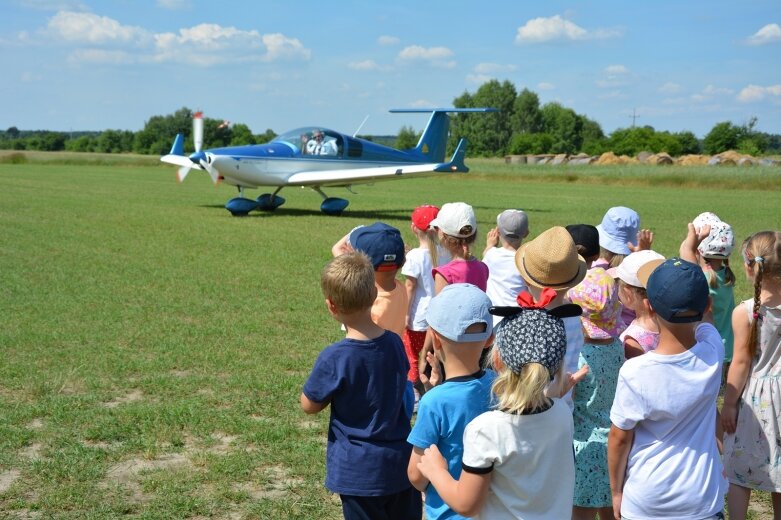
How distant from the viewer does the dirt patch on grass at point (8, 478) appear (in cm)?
389

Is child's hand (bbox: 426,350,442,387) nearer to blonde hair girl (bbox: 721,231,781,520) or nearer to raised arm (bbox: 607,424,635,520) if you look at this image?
raised arm (bbox: 607,424,635,520)

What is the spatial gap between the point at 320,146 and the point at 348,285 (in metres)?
19.2

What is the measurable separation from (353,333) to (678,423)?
1.15 metres

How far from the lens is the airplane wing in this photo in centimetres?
2114

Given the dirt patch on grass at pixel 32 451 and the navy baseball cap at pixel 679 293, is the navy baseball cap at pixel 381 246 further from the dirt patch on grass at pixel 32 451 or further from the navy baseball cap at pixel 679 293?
the dirt patch on grass at pixel 32 451

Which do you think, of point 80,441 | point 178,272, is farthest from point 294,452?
point 178,272

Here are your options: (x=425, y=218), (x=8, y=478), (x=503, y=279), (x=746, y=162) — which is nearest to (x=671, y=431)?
(x=503, y=279)

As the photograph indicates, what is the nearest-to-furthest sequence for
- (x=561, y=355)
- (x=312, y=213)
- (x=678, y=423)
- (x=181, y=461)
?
(x=561, y=355) < (x=678, y=423) < (x=181, y=461) < (x=312, y=213)

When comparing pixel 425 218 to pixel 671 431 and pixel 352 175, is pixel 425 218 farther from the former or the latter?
pixel 352 175

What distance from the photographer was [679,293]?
8.27 ft

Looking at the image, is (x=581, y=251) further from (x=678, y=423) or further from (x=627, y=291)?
(x=678, y=423)

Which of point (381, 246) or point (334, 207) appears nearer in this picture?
point (381, 246)

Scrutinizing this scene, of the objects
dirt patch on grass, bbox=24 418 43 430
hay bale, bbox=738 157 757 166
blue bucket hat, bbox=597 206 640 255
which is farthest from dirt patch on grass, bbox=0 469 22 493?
hay bale, bbox=738 157 757 166

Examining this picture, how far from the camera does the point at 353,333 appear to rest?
2.85m
